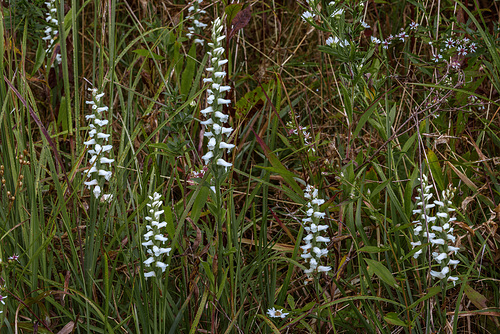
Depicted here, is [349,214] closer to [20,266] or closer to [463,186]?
[463,186]

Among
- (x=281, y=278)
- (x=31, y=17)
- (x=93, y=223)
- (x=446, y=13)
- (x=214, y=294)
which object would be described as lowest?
(x=281, y=278)

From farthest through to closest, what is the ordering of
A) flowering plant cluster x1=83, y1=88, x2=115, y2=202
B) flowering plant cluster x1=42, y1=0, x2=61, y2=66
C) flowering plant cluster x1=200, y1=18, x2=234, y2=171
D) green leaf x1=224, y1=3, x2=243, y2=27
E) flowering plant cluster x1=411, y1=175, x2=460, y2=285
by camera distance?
flowering plant cluster x1=42, y1=0, x2=61, y2=66
green leaf x1=224, y1=3, x2=243, y2=27
flowering plant cluster x1=83, y1=88, x2=115, y2=202
flowering plant cluster x1=411, y1=175, x2=460, y2=285
flowering plant cluster x1=200, y1=18, x2=234, y2=171

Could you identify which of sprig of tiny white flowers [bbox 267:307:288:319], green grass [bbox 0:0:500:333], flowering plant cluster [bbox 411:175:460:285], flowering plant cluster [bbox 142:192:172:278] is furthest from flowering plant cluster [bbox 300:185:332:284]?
flowering plant cluster [bbox 142:192:172:278]

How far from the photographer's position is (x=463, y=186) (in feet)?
6.54

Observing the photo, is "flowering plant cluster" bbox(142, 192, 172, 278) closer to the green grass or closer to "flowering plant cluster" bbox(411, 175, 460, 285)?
the green grass

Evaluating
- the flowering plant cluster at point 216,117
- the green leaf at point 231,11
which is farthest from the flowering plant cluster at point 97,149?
the green leaf at point 231,11

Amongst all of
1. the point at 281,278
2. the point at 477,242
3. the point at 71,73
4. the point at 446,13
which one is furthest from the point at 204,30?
the point at 477,242

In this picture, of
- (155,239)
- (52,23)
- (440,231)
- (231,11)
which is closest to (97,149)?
(155,239)

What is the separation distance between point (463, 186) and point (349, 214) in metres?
0.64

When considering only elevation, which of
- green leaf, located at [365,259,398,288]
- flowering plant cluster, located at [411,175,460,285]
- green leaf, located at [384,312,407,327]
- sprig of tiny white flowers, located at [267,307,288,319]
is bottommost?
sprig of tiny white flowers, located at [267,307,288,319]

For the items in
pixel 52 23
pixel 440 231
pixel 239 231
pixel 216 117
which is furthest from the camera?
pixel 52 23

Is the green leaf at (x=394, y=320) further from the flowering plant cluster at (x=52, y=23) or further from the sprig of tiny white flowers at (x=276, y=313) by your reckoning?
the flowering plant cluster at (x=52, y=23)

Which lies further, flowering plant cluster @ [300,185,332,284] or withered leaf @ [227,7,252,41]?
withered leaf @ [227,7,252,41]

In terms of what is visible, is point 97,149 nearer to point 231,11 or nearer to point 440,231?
point 231,11
